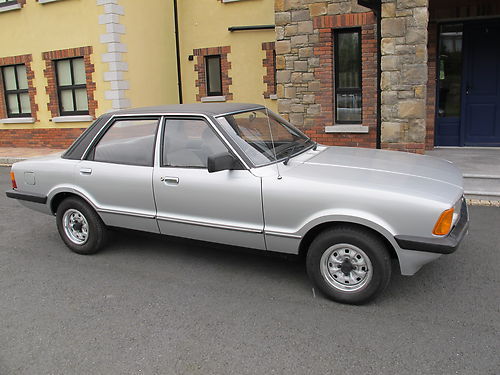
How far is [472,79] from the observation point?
983 cm

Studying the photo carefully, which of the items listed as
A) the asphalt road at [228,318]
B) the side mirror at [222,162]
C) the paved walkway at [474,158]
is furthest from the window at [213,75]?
the side mirror at [222,162]

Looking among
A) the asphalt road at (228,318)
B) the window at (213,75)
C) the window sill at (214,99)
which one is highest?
the window at (213,75)

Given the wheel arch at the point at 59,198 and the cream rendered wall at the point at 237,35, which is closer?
the wheel arch at the point at 59,198

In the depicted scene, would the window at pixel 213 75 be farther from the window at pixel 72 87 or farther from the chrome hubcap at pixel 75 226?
the chrome hubcap at pixel 75 226

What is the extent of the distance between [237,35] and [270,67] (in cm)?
129

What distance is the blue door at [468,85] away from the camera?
9.60 metres

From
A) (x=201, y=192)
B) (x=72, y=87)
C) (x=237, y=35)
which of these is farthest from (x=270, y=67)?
(x=201, y=192)

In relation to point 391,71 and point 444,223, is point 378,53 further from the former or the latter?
point 444,223

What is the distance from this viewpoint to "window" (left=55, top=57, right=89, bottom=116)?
1306cm

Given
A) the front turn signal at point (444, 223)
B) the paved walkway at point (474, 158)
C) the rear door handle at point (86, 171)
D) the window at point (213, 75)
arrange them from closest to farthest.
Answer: the front turn signal at point (444, 223)
the rear door handle at point (86, 171)
the paved walkway at point (474, 158)
the window at point (213, 75)

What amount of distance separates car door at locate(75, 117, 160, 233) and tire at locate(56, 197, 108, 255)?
16 cm

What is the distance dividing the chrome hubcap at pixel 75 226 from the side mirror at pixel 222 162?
1.92 metres

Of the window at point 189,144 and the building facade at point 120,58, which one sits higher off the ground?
the building facade at point 120,58

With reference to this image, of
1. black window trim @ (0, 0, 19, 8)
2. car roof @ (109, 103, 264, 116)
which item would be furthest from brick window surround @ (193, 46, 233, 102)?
car roof @ (109, 103, 264, 116)
